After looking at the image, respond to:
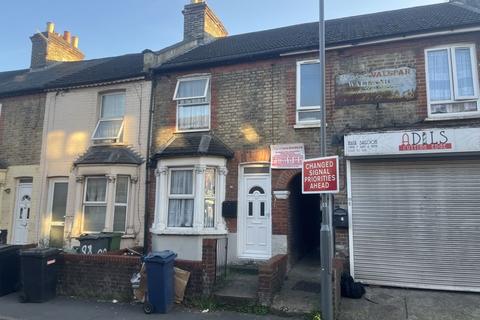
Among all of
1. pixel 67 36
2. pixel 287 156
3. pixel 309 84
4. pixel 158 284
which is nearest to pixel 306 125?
pixel 287 156

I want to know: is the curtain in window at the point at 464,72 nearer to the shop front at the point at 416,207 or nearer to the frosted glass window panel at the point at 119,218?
the shop front at the point at 416,207

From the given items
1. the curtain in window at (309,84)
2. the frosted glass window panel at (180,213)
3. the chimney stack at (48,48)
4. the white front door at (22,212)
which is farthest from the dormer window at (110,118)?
the chimney stack at (48,48)

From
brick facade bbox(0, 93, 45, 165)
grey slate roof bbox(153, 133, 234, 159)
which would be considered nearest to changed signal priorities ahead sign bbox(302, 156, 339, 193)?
grey slate roof bbox(153, 133, 234, 159)

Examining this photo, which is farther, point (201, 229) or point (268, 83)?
point (268, 83)

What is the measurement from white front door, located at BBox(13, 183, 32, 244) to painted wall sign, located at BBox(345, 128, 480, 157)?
10.9m

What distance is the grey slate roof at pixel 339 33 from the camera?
9.31 metres

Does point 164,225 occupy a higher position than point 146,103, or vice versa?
point 146,103

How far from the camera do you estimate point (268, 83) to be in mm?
10383

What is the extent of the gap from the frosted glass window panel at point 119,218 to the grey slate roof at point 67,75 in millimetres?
4272

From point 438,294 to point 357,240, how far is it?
1.96 m

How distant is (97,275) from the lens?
805 cm

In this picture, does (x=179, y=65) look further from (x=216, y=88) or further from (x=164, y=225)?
(x=164, y=225)

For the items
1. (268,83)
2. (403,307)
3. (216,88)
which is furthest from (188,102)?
(403,307)

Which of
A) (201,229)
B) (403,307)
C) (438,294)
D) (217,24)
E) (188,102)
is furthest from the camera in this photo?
(217,24)
